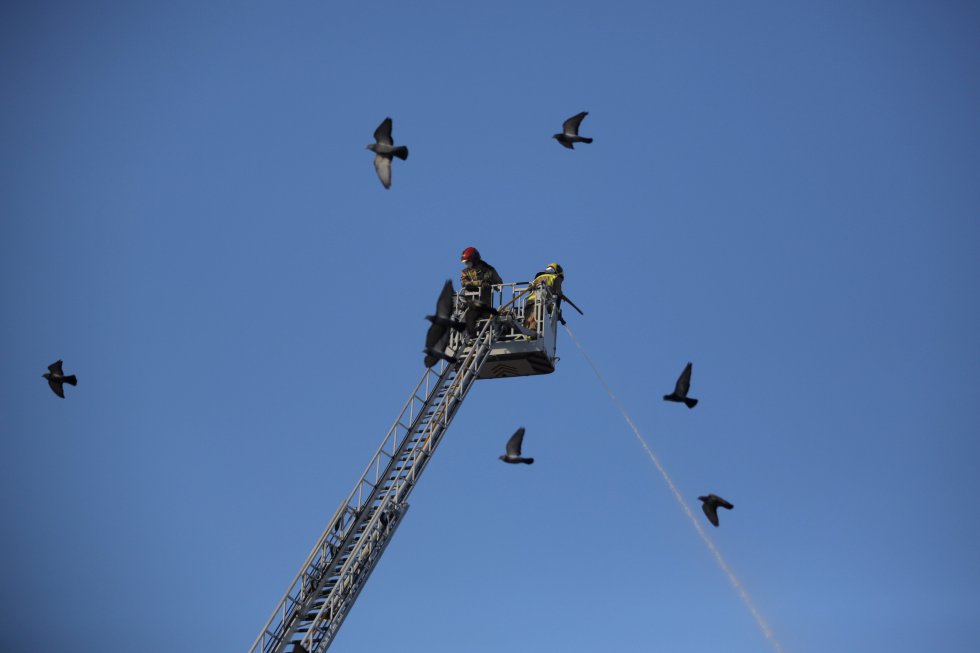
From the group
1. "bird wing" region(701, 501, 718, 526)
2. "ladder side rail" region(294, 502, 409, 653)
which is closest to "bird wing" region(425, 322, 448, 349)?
"ladder side rail" region(294, 502, 409, 653)

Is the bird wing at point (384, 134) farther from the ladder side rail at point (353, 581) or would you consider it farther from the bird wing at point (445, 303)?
the ladder side rail at point (353, 581)

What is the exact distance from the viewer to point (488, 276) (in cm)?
6494

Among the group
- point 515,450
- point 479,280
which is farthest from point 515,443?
point 479,280

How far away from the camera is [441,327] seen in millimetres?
61875

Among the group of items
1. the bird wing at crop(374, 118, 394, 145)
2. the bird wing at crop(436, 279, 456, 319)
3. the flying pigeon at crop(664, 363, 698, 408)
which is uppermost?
the bird wing at crop(374, 118, 394, 145)

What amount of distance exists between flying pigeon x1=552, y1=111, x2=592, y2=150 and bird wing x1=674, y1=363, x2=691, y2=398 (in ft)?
21.6

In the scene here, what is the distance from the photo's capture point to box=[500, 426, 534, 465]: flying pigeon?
2320 inches

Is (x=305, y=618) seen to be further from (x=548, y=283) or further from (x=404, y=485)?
(x=548, y=283)

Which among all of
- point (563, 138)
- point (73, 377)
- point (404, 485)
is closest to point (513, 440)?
point (404, 485)

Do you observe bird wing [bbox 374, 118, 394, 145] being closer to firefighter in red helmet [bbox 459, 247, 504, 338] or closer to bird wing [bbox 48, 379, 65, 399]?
firefighter in red helmet [bbox 459, 247, 504, 338]

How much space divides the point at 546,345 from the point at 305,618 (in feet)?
34.8

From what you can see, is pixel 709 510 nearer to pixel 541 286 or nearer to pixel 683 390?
pixel 683 390

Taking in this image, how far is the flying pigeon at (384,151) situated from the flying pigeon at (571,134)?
4.79 metres

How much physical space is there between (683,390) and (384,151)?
31.7 ft
